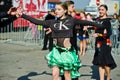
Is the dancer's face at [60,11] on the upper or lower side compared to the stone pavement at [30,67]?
upper

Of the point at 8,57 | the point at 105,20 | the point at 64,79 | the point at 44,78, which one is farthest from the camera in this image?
the point at 8,57

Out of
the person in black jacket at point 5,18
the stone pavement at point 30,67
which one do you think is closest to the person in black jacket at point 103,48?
the stone pavement at point 30,67

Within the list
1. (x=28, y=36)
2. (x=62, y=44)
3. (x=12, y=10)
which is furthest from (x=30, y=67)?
(x=28, y=36)

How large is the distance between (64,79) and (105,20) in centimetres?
155

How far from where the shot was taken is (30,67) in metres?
11.3

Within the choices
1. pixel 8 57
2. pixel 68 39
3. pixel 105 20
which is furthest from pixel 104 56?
pixel 8 57

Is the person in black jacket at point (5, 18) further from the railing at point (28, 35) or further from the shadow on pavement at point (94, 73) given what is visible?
the railing at point (28, 35)

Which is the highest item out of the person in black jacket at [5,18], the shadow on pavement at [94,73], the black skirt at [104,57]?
the person in black jacket at [5,18]

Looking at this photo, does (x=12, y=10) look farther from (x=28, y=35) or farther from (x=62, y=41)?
(x=28, y=35)

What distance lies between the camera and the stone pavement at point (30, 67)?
32.0 feet

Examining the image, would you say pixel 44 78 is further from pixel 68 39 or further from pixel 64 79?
pixel 68 39

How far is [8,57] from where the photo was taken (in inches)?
539

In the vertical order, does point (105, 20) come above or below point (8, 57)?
above

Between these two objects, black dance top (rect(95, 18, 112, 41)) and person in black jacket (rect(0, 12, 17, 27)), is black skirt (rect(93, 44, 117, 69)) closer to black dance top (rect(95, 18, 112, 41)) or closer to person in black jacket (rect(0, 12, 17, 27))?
black dance top (rect(95, 18, 112, 41))
